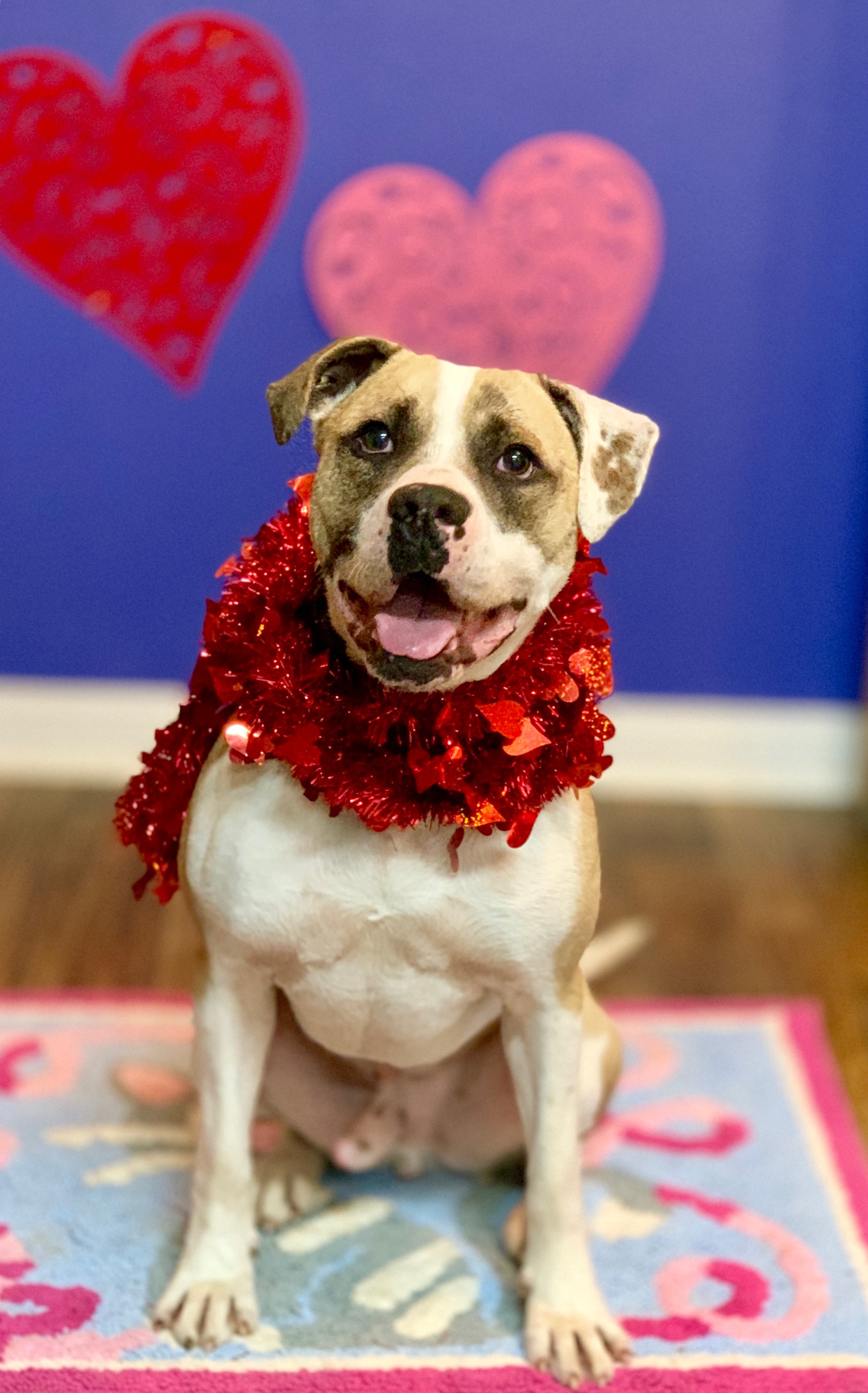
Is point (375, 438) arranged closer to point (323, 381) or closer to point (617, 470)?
point (323, 381)

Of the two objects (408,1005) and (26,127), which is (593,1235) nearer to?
(408,1005)

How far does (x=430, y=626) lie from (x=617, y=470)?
0.28m

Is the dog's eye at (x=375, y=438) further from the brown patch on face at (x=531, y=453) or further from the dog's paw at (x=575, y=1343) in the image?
the dog's paw at (x=575, y=1343)

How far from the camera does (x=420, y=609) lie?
1.41 metres

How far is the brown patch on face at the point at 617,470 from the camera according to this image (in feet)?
4.90

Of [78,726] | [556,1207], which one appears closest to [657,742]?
[78,726]

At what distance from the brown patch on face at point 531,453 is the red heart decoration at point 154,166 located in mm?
1943

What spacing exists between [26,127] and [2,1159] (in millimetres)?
2248

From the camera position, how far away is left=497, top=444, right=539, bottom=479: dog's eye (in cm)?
144

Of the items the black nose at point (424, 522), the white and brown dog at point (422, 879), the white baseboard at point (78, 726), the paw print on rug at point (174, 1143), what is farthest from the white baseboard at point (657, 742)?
the black nose at point (424, 522)

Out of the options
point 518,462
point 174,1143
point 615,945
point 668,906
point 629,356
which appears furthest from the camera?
point 629,356

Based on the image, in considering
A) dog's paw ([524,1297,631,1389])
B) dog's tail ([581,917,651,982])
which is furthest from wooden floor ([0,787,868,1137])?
dog's paw ([524,1297,631,1389])

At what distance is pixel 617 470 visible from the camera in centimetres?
150

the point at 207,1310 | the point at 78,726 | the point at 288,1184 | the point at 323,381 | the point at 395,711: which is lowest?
the point at 207,1310
